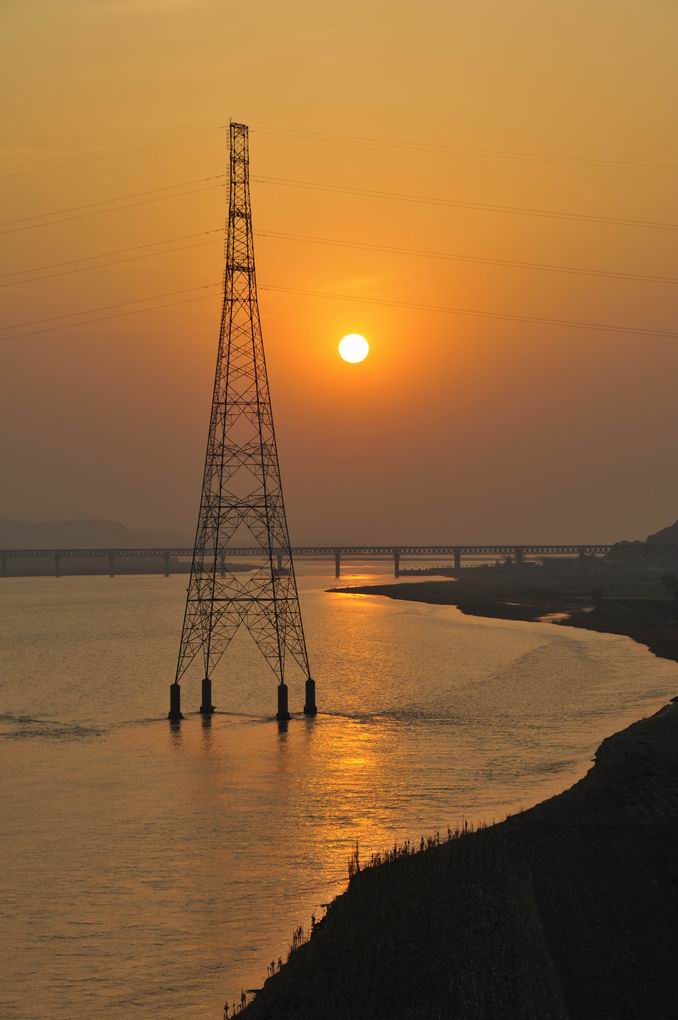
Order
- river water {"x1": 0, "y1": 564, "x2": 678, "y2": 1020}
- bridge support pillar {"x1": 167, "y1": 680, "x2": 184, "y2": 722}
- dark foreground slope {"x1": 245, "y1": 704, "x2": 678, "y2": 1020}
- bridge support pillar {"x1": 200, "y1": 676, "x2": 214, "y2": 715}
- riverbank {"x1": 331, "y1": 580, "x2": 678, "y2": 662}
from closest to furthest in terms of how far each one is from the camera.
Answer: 1. dark foreground slope {"x1": 245, "y1": 704, "x2": 678, "y2": 1020}
2. river water {"x1": 0, "y1": 564, "x2": 678, "y2": 1020}
3. bridge support pillar {"x1": 167, "y1": 680, "x2": 184, "y2": 722}
4. bridge support pillar {"x1": 200, "y1": 676, "x2": 214, "y2": 715}
5. riverbank {"x1": 331, "y1": 580, "x2": 678, "y2": 662}

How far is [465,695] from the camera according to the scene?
2852 inches

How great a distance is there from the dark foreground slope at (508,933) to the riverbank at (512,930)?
34 mm

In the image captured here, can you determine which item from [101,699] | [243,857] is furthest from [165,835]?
[101,699]

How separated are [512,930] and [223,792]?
22.2 metres

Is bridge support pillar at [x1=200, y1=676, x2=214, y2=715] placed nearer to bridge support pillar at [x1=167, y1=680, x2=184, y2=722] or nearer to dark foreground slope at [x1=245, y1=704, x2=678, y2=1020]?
bridge support pillar at [x1=167, y1=680, x2=184, y2=722]

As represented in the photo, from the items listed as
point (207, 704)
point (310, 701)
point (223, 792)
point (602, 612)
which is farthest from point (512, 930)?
point (602, 612)

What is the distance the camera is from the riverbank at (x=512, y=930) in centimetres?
1805

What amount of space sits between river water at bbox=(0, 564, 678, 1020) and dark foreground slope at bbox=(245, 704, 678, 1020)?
2.11 meters

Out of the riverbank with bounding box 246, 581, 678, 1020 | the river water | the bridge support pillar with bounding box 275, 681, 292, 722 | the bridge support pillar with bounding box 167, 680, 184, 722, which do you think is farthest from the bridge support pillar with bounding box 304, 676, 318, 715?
the riverbank with bounding box 246, 581, 678, 1020

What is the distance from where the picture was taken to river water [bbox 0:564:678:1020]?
77.4 ft

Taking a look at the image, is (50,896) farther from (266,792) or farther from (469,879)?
(266,792)

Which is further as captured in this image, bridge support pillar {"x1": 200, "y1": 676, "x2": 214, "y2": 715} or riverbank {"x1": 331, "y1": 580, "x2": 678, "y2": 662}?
riverbank {"x1": 331, "y1": 580, "x2": 678, "y2": 662}

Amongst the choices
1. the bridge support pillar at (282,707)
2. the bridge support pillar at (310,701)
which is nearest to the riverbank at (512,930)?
the bridge support pillar at (282,707)

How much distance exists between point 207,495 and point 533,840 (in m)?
33.8
